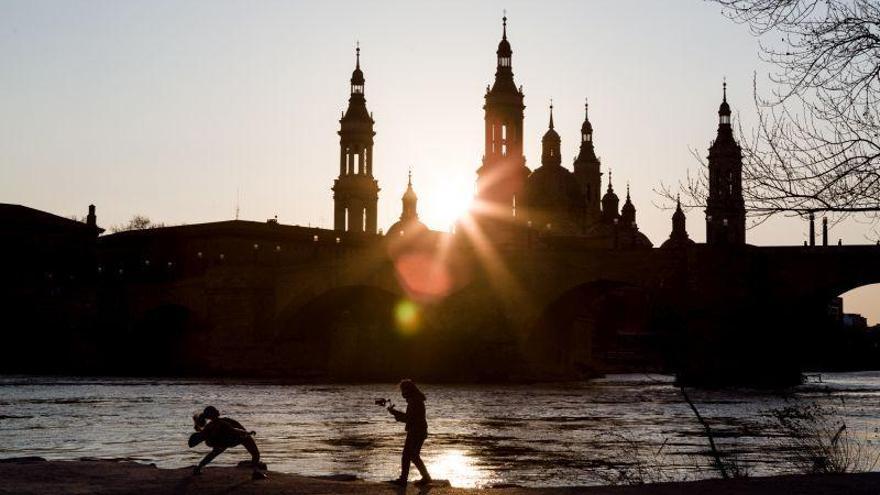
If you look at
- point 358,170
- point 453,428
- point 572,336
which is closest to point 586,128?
point 358,170

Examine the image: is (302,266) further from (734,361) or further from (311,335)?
(734,361)

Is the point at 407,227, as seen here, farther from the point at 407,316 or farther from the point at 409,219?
the point at 407,316

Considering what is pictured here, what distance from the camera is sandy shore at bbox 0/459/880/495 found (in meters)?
14.5

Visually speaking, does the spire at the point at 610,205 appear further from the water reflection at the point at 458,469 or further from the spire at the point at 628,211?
the water reflection at the point at 458,469

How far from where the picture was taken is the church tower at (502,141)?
8994 cm

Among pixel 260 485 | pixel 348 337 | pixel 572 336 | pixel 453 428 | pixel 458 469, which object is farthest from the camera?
pixel 572 336

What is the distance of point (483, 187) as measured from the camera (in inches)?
3612

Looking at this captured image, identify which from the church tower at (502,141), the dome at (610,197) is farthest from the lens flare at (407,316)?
the dome at (610,197)

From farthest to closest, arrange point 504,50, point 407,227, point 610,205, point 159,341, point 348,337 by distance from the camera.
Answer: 1. point 610,205
2. point 407,227
3. point 504,50
4. point 159,341
5. point 348,337

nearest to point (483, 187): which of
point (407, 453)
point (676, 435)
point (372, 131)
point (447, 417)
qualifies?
point (372, 131)

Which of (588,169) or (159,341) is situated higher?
(588,169)

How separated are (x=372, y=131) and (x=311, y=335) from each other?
2752 centimetres

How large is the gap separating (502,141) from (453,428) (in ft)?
197

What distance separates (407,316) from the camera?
64625 mm
